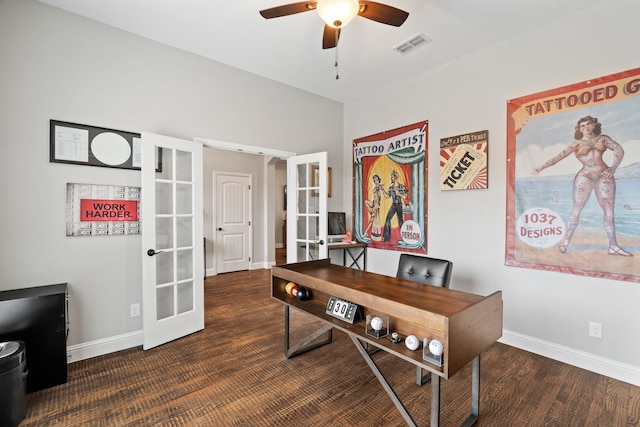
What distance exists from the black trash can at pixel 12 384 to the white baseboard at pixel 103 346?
0.72 metres

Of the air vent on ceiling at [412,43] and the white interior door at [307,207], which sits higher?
the air vent on ceiling at [412,43]

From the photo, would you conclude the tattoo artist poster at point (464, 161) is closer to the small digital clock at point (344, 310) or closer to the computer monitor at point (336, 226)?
the computer monitor at point (336, 226)

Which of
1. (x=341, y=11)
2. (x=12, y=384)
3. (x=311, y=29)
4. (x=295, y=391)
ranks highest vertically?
(x=311, y=29)

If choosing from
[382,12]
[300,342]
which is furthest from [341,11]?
[300,342]

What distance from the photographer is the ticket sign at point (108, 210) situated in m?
2.60

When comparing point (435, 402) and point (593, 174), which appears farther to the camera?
point (593, 174)

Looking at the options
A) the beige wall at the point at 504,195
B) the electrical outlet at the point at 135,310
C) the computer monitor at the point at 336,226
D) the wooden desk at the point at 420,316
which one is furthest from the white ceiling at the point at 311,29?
the electrical outlet at the point at 135,310

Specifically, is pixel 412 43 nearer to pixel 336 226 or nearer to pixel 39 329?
pixel 336 226

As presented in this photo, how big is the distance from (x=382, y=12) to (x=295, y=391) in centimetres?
269

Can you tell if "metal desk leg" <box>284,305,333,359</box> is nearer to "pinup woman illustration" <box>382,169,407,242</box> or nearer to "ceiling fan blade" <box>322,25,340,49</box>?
"pinup woman illustration" <box>382,169,407,242</box>

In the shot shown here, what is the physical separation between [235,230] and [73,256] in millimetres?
3647

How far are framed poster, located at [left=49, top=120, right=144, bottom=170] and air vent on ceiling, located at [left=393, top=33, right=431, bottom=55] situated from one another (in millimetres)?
2795

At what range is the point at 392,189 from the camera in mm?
4008

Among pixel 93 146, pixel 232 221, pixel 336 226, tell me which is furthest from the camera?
pixel 232 221
